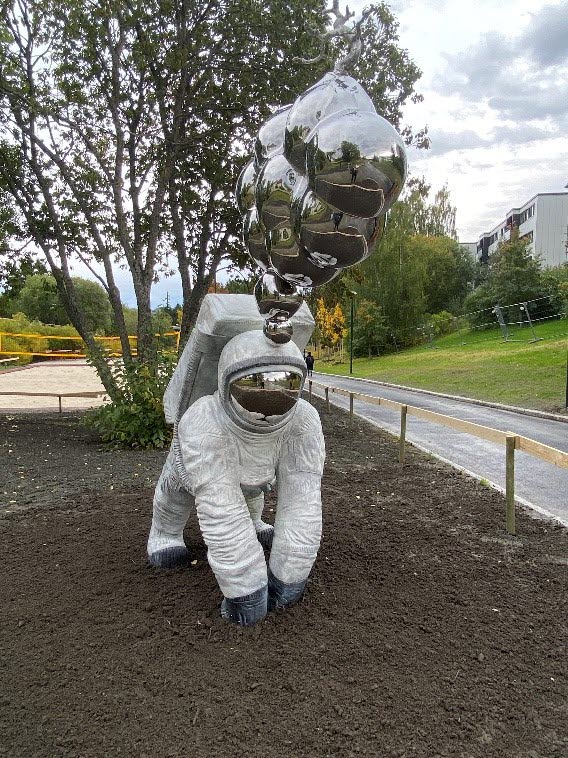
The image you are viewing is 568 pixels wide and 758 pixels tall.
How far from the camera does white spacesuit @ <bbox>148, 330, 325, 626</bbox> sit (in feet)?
8.70

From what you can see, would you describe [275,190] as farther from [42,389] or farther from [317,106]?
[42,389]

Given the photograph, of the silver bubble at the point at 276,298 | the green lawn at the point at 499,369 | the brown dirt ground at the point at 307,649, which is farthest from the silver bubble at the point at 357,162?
the green lawn at the point at 499,369

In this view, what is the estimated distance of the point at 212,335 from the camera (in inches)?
113

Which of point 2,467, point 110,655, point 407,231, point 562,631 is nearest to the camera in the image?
point 110,655

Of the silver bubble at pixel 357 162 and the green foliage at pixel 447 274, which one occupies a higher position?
the green foliage at pixel 447 274

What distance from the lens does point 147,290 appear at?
8.94 metres

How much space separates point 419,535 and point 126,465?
388 centimetres

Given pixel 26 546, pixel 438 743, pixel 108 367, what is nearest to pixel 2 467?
pixel 108 367

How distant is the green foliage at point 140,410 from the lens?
25.6 ft

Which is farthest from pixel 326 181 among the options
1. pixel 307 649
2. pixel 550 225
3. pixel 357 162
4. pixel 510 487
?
pixel 550 225

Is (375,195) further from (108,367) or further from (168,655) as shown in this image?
(108,367)

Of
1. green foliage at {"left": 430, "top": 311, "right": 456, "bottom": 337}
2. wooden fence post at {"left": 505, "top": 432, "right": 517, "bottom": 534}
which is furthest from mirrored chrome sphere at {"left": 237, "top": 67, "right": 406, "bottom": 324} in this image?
green foliage at {"left": 430, "top": 311, "right": 456, "bottom": 337}

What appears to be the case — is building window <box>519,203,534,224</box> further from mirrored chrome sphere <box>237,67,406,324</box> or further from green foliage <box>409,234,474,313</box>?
mirrored chrome sphere <box>237,67,406,324</box>

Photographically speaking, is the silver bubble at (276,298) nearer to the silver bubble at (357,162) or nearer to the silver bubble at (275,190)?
the silver bubble at (275,190)
